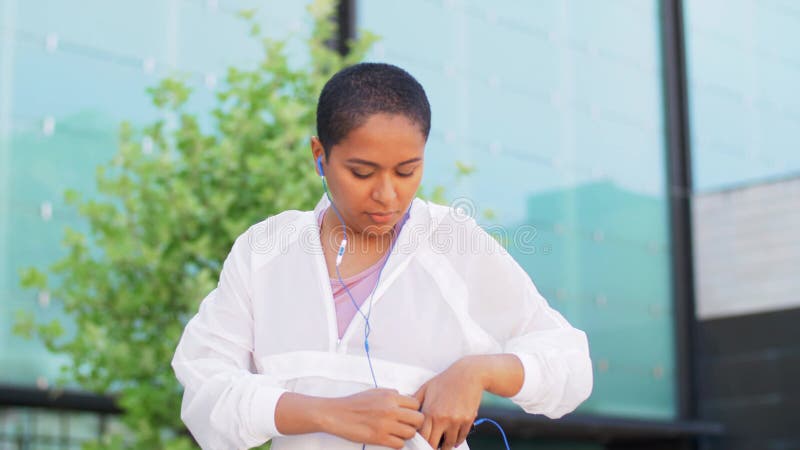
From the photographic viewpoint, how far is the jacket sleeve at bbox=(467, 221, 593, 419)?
166 cm

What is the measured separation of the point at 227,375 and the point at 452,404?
0.34 m

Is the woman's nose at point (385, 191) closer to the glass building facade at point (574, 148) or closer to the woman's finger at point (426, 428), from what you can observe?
the woman's finger at point (426, 428)

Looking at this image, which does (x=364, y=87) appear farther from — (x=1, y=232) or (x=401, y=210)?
(x=1, y=232)

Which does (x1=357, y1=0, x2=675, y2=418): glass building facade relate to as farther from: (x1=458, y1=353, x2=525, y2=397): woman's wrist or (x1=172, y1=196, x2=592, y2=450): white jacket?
(x1=458, y1=353, x2=525, y2=397): woman's wrist

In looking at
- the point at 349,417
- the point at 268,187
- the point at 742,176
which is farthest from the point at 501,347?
the point at 742,176

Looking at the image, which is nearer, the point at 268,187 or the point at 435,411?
the point at 435,411

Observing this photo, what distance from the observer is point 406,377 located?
1671mm

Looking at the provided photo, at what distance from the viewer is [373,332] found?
170 centimetres

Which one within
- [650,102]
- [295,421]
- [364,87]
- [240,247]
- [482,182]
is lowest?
[295,421]

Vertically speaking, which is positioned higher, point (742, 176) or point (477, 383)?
point (742, 176)

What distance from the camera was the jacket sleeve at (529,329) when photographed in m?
1.66

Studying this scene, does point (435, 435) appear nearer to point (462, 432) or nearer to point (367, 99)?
point (462, 432)

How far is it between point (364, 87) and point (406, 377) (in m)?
0.43

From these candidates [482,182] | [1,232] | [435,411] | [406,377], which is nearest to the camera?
[435,411]
